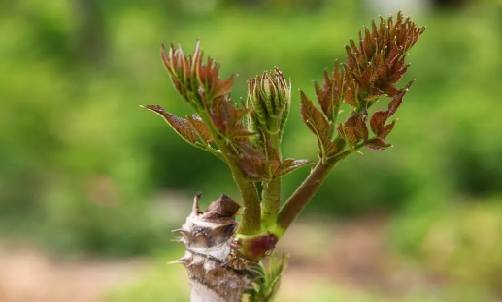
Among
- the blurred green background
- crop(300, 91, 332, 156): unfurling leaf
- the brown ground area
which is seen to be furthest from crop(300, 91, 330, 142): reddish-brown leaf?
the brown ground area

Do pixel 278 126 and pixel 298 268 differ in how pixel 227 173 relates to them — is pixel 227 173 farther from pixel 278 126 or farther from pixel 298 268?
pixel 278 126

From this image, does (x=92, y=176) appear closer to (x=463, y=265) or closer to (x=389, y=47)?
(x=463, y=265)

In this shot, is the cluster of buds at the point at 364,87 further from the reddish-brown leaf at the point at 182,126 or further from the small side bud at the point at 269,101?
the reddish-brown leaf at the point at 182,126

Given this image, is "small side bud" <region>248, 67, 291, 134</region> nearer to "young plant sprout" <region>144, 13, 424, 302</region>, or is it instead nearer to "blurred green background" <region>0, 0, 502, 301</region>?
"young plant sprout" <region>144, 13, 424, 302</region>

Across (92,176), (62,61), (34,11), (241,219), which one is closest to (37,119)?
(92,176)

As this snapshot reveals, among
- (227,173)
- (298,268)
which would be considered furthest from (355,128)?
Answer: (227,173)

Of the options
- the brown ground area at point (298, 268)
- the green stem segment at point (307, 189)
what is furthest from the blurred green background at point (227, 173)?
the green stem segment at point (307, 189)
